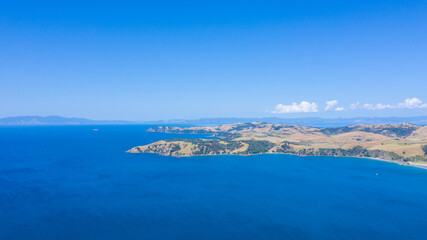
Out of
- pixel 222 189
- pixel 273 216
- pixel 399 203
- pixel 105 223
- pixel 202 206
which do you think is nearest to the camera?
pixel 105 223

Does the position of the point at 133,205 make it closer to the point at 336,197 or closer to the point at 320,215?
the point at 320,215

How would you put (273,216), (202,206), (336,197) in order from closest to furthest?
(273,216) → (202,206) → (336,197)

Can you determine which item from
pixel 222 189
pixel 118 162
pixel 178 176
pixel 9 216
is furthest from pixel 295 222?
pixel 118 162

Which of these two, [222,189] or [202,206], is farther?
[222,189]

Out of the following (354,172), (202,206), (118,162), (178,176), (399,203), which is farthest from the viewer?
(118,162)

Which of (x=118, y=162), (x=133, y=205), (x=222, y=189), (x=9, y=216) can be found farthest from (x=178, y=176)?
(x=9, y=216)

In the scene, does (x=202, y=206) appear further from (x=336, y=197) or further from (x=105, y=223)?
(x=336, y=197)
